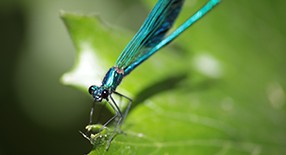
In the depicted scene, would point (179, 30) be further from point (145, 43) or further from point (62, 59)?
point (62, 59)

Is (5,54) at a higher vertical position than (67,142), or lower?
higher

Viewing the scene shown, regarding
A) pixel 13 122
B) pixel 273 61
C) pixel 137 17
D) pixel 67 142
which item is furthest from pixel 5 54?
pixel 273 61

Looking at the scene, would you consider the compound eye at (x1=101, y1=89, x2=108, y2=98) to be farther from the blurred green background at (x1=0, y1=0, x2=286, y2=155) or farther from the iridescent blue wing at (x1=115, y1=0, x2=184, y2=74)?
the blurred green background at (x1=0, y1=0, x2=286, y2=155)

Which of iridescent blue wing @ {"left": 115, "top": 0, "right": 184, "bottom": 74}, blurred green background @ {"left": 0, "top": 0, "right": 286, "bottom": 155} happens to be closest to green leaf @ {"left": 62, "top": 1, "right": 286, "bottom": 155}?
blurred green background @ {"left": 0, "top": 0, "right": 286, "bottom": 155}

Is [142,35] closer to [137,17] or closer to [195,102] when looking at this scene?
[195,102]

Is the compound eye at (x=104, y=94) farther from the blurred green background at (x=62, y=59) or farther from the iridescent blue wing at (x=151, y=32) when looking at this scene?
the blurred green background at (x=62, y=59)

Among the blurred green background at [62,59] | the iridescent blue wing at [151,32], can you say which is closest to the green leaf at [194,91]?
the blurred green background at [62,59]
